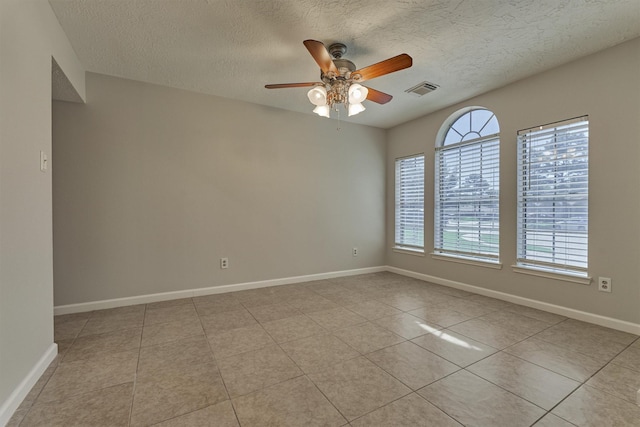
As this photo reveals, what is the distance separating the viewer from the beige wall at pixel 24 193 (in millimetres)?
1438

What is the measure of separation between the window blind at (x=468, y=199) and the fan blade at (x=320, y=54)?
2419mm

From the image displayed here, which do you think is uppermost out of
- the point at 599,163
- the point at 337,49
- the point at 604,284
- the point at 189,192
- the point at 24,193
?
the point at 337,49

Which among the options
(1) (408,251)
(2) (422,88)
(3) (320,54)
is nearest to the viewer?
(3) (320,54)

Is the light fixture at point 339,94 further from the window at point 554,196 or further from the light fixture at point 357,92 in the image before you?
the window at point 554,196

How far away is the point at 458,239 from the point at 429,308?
130cm

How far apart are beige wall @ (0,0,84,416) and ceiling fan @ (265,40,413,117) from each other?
1.57 metres

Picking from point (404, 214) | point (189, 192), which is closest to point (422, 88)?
point (404, 214)

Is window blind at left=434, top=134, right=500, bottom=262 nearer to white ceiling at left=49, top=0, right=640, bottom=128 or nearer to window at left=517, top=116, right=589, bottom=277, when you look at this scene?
window at left=517, top=116, right=589, bottom=277

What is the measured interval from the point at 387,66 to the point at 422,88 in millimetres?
1475

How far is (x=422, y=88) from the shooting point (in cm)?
331

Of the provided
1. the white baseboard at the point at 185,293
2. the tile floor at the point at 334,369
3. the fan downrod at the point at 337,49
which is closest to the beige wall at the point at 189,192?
the white baseboard at the point at 185,293

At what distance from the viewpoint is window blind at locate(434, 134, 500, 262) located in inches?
136

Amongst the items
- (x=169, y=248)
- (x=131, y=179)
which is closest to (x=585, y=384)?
(x=169, y=248)

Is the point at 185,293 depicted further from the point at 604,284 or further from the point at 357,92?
the point at 604,284
